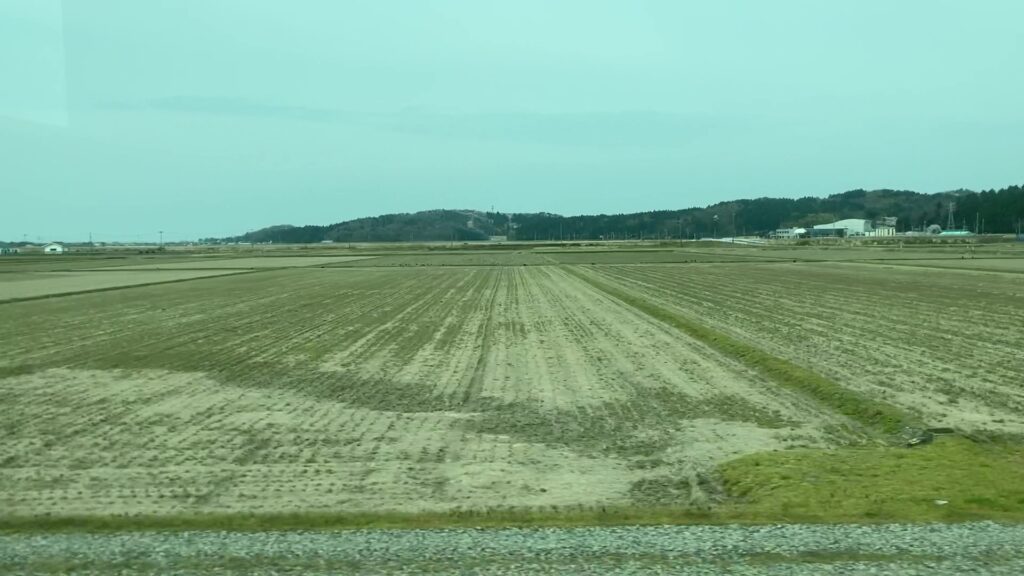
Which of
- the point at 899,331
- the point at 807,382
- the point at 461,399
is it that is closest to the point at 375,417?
→ the point at 461,399

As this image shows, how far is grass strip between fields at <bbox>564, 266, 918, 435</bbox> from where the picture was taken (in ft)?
39.0

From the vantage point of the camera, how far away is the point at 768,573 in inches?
230

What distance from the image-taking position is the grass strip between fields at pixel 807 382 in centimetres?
1190

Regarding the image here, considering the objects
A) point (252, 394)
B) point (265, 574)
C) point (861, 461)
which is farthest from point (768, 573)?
point (252, 394)

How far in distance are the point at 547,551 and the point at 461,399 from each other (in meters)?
7.79

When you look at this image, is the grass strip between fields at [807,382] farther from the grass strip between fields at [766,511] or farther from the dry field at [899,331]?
the grass strip between fields at [766,511]

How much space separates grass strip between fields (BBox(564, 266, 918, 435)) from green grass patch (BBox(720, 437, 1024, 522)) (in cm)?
153

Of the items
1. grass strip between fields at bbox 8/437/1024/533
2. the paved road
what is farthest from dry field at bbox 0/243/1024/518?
the paved road

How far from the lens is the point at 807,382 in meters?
15.0

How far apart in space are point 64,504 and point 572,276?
5129 centimetres

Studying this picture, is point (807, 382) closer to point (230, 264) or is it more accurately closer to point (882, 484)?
point (882, 484)

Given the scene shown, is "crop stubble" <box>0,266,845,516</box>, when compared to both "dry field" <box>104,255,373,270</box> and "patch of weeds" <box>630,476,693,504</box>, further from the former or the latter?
"dry field" <box>104,255,373,270</box>

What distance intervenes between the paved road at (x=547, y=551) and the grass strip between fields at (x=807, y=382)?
5.09 metres

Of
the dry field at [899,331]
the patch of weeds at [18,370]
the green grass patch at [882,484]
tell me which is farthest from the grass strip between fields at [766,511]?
the patch of weeds at [18,370]
